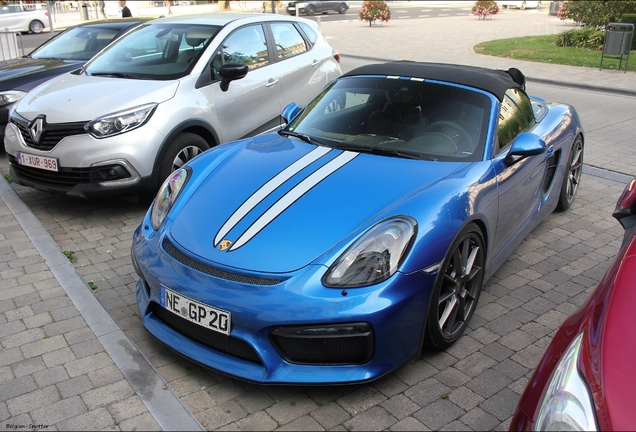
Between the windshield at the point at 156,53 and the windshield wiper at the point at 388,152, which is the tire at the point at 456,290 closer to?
the windshield wiper at the point at 388,152

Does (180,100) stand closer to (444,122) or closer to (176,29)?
(176,29)

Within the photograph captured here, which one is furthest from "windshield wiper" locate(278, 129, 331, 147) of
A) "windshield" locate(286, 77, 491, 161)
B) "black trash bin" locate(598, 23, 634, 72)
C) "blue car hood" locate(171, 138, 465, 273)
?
"black trash bin" locate(598, 23, 634, 72)

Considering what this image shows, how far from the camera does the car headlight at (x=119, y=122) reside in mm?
5383

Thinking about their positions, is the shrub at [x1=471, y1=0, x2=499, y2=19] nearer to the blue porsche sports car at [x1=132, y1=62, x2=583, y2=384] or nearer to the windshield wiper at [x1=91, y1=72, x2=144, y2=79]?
the windshield wiper at [x1=91, y1=72, x2=144, y2=79]

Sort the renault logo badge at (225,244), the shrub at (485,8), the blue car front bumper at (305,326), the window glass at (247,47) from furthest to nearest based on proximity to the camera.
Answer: the shrub at (485,8) < the window glass at (247,47) < the renault logo badge at (225,244) < the blue car front bumper at (305,326)

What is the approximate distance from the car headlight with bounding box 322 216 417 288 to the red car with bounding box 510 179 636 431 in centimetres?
90

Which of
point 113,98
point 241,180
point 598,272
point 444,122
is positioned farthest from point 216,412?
point 113,98

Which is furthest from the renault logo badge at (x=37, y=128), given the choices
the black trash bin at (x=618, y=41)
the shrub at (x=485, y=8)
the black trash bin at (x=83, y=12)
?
the black trash bin at (x=83, y=12)

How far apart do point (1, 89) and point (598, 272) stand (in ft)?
22.7

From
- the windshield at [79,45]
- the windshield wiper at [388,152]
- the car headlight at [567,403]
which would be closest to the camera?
the car headlight at [567,403]

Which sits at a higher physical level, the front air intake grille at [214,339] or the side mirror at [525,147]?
the side mirror at [525,147]

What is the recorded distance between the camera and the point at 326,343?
3000 millimetres

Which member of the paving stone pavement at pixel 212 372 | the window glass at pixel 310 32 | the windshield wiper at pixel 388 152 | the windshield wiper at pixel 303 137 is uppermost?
the window glass at pixel 310 32

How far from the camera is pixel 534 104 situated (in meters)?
5.52
